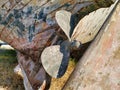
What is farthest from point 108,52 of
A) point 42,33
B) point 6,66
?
point 6,66

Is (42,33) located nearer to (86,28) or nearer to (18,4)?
(18,4)

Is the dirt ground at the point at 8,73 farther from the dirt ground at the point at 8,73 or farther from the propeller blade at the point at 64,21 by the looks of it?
the propeller blade at the point at 64,21

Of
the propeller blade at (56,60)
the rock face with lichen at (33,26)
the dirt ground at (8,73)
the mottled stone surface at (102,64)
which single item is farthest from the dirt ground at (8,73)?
the mottled stone surface at (102,64)

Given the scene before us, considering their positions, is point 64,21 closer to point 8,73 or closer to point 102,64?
point 102,64

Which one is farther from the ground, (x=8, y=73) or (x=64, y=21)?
(x=64, y=21)

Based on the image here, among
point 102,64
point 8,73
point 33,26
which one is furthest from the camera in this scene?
point 8,73

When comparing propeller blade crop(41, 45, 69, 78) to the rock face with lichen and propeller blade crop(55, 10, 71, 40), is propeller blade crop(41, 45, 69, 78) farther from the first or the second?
the rock face with lichen

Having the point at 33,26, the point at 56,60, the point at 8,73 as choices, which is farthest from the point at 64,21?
the point at 8,73
